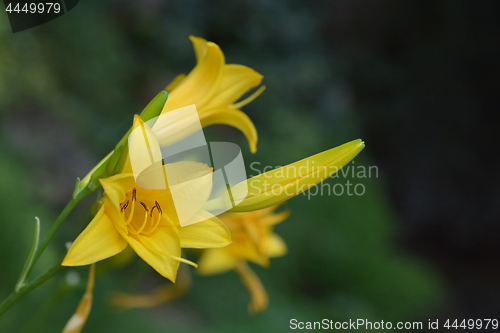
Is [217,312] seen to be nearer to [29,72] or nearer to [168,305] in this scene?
[168,305]

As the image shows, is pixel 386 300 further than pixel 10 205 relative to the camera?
Yes

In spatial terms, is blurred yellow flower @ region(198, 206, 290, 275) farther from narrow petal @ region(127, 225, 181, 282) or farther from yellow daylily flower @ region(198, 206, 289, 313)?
narrow petal @ region(127, 225, 181, 282)

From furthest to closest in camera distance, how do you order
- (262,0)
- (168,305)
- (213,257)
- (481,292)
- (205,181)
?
(481,292) < (262,0) < (168,305) < (213,257) < (205,181)

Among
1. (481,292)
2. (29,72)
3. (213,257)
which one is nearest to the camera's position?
(213,257)

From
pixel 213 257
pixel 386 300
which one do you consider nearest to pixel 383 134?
pixel 386 300

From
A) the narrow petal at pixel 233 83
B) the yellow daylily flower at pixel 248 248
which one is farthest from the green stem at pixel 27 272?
the yellow daylily flower at pixel 248 248

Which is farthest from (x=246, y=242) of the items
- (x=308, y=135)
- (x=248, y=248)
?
(x=308, y=135)

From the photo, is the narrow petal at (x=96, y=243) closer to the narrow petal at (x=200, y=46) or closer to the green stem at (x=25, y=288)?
the green stem at (x=25, y=288)
